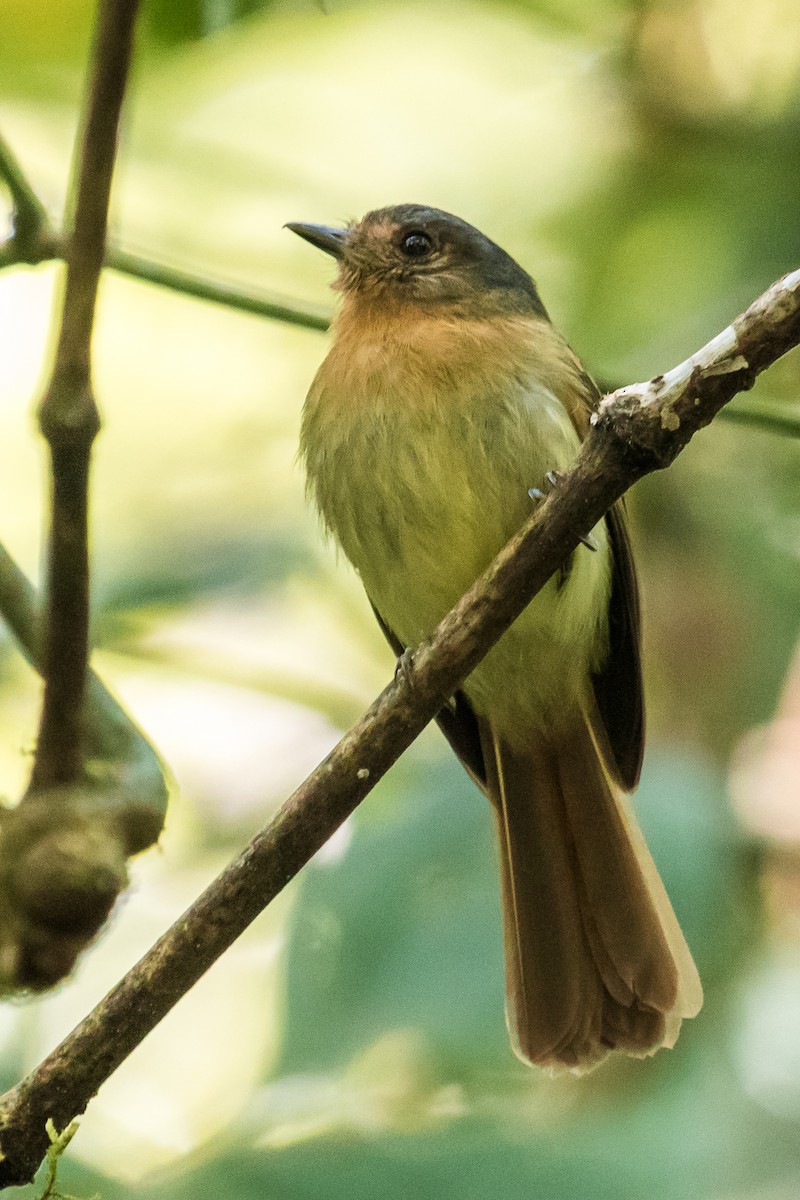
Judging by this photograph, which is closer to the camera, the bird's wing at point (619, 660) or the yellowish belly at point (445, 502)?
the yellowish belly at point (445, 502)

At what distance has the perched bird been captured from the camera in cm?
315

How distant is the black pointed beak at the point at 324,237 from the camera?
3.75 meters

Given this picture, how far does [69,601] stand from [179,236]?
2298 millimetres

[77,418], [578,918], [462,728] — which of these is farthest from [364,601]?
[77,418]

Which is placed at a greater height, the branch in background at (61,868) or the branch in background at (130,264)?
the branch in background at (130,264)

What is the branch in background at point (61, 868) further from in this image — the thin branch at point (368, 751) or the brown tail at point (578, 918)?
the brown tail at point (578, 918)

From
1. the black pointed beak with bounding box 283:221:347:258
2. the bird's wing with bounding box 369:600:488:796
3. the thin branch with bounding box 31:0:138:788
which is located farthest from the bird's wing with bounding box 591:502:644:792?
the thin branch with bounding box 31:0:138:788

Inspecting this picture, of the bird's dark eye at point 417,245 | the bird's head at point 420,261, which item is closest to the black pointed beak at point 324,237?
the bird's head at point 420,261

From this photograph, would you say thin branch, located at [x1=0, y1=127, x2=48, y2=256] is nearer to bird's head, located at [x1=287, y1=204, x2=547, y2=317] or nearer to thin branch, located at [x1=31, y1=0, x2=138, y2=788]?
thin branch, located at [x1=31, y1=0, x2=138, y2=788]

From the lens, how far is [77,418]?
208cm

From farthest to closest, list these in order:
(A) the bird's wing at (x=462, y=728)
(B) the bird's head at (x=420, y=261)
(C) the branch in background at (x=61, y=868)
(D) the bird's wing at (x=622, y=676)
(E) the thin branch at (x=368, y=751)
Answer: (A) the bird's wing at (x=462, y=728) < (B) the bird's head at (x=420, y=261) < (D) the bird's wing at (x=622, y=676) < (C) the branch in background at (x=61, y=868) < (E) the thin branch at (x=368, y=751)

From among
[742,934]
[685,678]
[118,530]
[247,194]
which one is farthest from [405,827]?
[247,194]

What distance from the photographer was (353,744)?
225 cm

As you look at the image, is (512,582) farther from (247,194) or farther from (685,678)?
Answer: (247,194)
